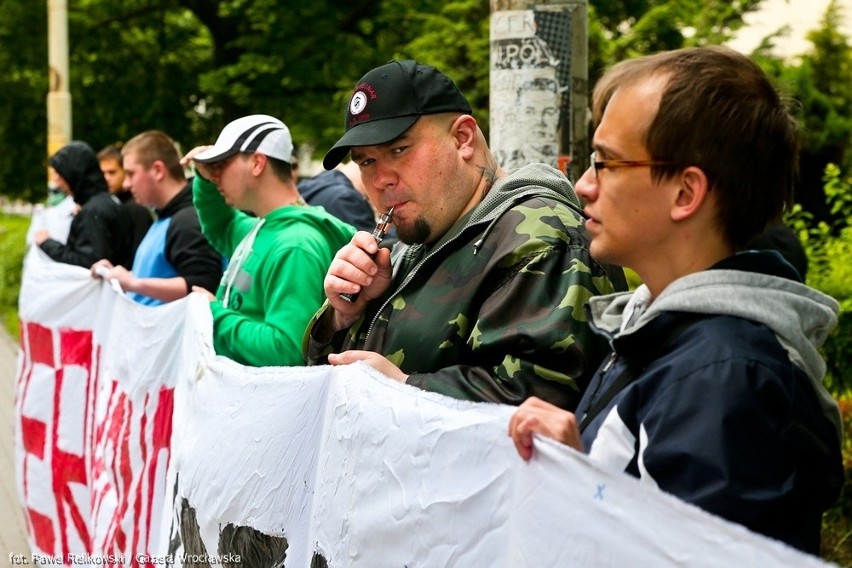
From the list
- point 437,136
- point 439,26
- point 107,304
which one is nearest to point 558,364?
point 437,136

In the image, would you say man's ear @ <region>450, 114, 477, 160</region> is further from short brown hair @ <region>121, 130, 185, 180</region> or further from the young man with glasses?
short brown hair @ <region>121, 130, 185, 180</region>

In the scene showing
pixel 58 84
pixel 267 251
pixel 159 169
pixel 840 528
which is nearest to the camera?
pixel 267 251

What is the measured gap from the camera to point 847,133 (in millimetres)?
13102

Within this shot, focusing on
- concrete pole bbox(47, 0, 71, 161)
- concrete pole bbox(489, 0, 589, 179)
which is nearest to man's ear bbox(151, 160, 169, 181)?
concrete pole bbox(489, 0, 589, 179)

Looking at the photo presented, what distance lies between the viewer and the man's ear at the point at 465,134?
10.1ft

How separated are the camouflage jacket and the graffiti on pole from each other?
1.41 metres

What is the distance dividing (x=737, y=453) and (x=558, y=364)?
2.97 ft

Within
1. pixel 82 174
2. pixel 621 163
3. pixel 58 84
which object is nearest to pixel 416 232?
pixel 621 163

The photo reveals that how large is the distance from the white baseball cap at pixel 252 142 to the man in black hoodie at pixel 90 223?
2929 millimetres

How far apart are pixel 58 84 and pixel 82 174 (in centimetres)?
764

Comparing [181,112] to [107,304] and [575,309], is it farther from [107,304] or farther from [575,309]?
[575,309]

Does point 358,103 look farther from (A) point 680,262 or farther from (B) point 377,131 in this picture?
(A) point 680,262

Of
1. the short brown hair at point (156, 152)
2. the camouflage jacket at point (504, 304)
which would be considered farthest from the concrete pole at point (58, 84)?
the camouflage jacket at point (504, 304)

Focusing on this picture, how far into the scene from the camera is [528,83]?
4508 mm
